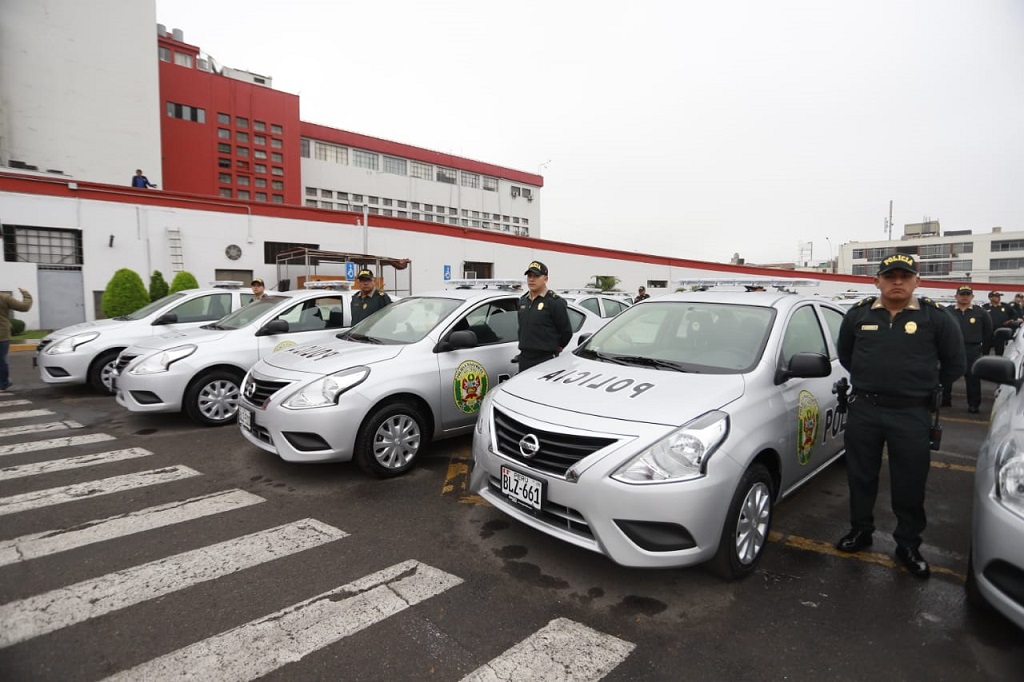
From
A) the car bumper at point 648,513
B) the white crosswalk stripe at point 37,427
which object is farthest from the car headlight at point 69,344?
the car bumper at point 648,513

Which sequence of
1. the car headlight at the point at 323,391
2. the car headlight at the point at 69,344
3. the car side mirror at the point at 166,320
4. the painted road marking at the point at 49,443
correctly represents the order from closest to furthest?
the car headlight at the point at 323,391
the painted road marking at the point at 49,443
the car headlight at the point at 69,344
the car side mirror at the point at 166,320

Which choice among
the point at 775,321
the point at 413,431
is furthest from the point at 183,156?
the point at 775,321

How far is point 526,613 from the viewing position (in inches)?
113

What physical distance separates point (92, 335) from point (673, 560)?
9011 millimetres

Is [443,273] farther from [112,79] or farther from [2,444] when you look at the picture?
[2,444]

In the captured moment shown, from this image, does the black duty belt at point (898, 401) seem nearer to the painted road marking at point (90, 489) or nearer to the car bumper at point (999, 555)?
the car bumper at point (999, 555)

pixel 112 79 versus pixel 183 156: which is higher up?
pixel 112 79

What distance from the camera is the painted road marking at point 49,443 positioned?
5.70 meters

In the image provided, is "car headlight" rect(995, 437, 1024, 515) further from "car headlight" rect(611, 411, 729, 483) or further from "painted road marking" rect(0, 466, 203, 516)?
"painted road marking" rect(0, 466, 203, 516)

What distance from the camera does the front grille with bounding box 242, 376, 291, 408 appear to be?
15.7 feet

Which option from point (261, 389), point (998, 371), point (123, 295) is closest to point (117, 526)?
point (261, 389)

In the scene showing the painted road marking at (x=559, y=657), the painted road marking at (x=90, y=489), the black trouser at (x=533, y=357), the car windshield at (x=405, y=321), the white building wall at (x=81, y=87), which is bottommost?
the painted road marking at (x=559, y=657)

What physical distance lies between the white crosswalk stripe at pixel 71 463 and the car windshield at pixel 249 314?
1930mm

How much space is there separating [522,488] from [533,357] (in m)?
2.48
